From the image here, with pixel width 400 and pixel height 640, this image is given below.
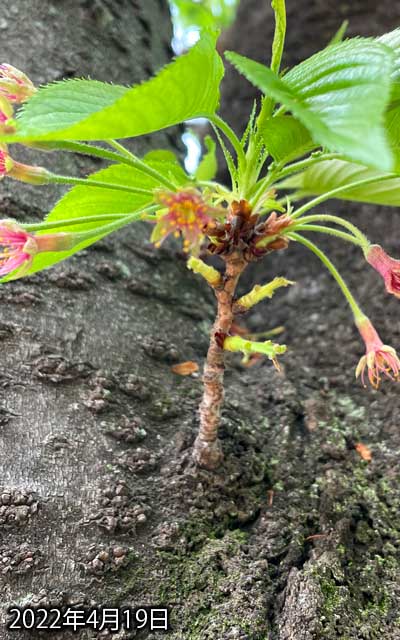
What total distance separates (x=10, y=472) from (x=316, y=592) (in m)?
0.46

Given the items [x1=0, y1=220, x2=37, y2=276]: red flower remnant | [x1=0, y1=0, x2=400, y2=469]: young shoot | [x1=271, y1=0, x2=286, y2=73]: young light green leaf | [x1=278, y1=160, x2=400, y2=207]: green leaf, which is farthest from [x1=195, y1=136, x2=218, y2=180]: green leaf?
[x1=0, y1=220, x2=37, y2=276]: red flower remnant

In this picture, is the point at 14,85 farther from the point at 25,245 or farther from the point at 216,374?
the point at 216,374

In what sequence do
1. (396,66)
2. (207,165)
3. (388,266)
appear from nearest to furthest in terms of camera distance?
(396,66), (388,266), (207,165)

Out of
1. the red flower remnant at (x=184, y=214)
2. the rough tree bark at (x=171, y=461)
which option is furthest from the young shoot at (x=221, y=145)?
the rough tree bark at (x=171, y=461)

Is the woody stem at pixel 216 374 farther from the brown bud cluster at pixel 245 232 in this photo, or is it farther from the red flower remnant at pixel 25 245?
the red flower remnant at pixel 25 245

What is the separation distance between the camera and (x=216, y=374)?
33.0 inches

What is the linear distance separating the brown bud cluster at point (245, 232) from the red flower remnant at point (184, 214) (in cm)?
11

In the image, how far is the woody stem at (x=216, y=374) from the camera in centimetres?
79

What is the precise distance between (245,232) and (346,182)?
0.97 feet

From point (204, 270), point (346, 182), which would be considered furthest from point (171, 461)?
point (346, 182)

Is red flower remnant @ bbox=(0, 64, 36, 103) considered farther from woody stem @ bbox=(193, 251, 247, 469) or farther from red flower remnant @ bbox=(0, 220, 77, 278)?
woody stem @ bbox=(193, 251, 247, 469)

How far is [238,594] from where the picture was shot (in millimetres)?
762

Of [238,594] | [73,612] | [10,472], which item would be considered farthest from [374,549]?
[10,472]

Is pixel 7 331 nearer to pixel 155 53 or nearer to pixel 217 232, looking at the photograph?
pixel 217 232
